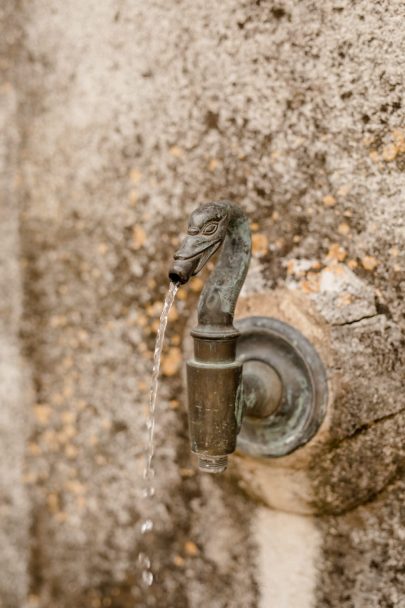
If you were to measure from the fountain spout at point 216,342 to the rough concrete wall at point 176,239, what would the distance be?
0.50 ft

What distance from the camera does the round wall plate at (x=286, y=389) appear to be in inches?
26.3

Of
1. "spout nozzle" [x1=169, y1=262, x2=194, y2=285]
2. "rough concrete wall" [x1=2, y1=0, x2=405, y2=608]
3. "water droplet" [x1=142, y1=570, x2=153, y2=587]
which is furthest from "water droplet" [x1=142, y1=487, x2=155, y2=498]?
"spout nozzle" [x1=169, y1=262, x2=194, y2=285]

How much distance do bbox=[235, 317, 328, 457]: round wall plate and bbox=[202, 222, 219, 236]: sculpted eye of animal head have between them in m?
0.20

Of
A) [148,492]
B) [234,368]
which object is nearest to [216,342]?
[234,368]

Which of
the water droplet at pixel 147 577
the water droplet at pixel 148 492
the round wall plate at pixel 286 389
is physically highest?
the round wall plate at pixel 286 389

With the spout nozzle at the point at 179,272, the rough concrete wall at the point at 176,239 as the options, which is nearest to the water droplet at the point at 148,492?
the rough concrete wall at the point at 176,239

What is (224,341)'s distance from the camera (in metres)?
0.55

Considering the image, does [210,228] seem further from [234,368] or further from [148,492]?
[148,492]

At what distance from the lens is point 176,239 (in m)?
0.79

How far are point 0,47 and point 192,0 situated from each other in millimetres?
383

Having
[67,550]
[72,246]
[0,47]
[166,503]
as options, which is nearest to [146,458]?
[166,503]

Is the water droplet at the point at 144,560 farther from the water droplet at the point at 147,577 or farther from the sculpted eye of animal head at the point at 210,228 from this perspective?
the sculpted eye of animal head at the point at 210,228

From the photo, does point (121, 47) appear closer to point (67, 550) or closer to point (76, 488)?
point (76, 488)

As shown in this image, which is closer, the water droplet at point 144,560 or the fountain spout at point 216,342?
the fountain spout at point 216,342
